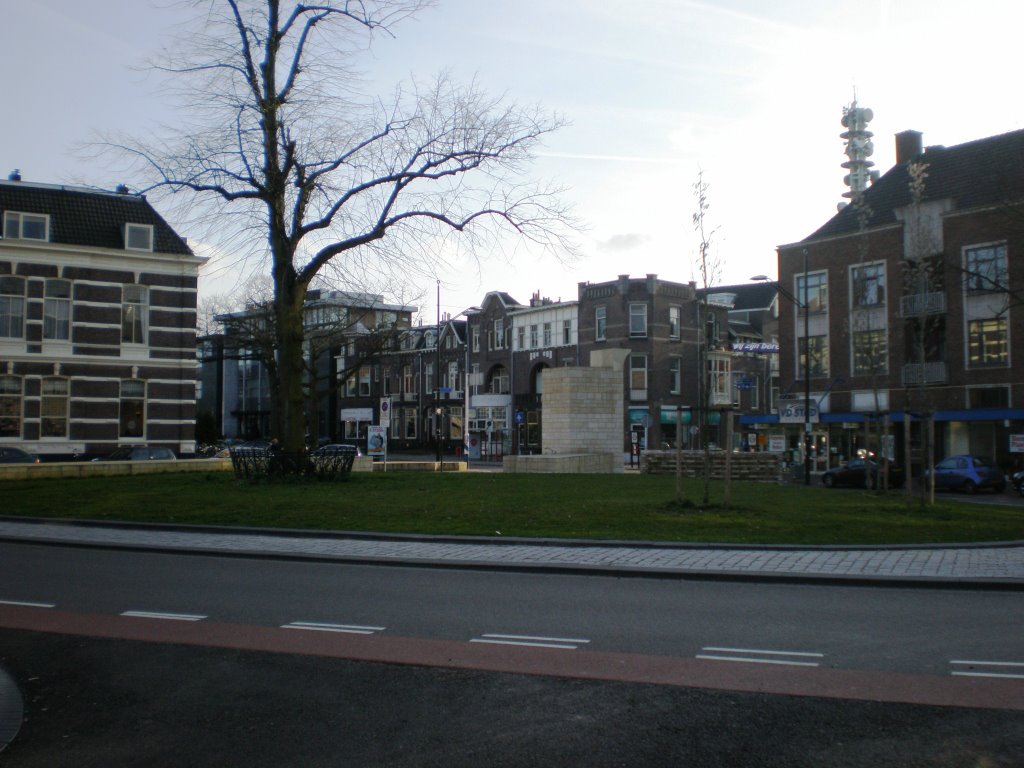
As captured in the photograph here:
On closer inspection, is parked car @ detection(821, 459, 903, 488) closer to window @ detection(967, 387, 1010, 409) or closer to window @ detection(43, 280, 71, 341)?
window @ detection(967, 387, 1010, 409)

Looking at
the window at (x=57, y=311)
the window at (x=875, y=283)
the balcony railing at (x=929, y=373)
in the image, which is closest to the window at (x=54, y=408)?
the window at (x=57, y=311)

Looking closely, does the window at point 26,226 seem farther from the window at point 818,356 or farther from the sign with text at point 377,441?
the window at point 818,356

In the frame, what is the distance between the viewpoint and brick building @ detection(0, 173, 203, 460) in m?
41.5

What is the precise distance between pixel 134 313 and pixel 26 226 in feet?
18.9

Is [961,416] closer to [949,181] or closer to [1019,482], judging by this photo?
[1019,482]

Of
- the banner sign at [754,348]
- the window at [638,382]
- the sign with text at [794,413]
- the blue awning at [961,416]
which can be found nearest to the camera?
the blue awning at [961,416]

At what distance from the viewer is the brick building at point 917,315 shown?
43.1 metres

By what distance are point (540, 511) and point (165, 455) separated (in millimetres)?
24860

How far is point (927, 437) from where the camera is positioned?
20.9 m

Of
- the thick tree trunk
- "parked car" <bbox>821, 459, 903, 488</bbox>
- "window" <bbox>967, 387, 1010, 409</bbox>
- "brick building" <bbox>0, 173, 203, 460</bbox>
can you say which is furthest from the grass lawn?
"window" <bbox>967, 387, 1010, 409</bbox>

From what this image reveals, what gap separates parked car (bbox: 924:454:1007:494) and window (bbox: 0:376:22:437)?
124 ft

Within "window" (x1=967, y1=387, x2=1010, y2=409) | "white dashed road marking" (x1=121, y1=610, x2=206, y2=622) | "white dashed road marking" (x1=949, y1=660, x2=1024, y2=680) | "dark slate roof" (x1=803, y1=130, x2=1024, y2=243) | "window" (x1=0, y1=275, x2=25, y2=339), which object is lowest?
"white dashed road marking" (x1=121, y1=610, x2=206, y2=622)

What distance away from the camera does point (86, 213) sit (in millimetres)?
44031

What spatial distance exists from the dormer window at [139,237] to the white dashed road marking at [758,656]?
137 feet
